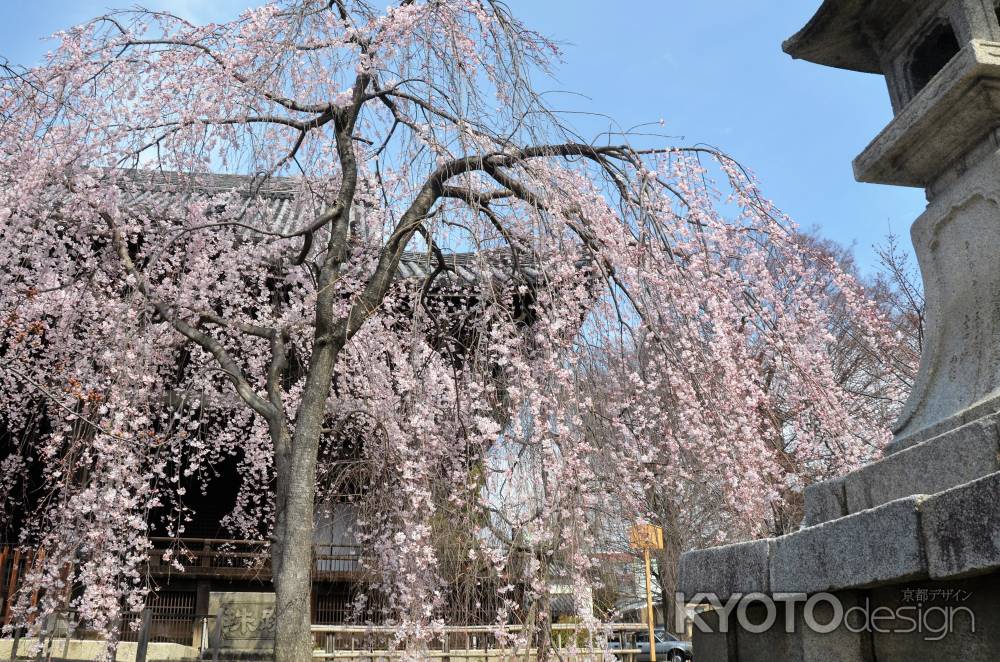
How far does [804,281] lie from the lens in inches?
258

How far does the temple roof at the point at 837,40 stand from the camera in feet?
12.3

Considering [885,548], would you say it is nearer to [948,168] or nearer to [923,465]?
[923,465]

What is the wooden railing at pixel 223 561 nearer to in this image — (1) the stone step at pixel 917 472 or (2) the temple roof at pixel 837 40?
(1) the stone step at pixel 917 472

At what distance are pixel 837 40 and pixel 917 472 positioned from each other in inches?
94.8

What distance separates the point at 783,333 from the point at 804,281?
3.97 feet

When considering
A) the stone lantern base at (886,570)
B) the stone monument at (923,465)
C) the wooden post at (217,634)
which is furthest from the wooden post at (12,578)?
the stone lantern base at (886,570)

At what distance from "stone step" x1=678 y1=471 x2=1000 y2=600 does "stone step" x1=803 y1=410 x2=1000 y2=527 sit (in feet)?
1.05

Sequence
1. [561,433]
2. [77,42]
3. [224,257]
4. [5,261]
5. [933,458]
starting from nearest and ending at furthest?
[933,458]
[561,433]
[77,42]
[5,261]
[224,257]

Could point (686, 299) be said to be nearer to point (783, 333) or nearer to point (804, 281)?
point (783, 333)

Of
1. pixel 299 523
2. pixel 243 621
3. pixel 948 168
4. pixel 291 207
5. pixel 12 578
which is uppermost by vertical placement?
pixel 291 207

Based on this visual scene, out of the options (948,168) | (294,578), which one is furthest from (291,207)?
(948,168)

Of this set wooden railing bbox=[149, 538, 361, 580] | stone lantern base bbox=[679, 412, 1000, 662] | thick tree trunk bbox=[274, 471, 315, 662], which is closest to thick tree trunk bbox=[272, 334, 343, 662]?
thick tree trunk bbox=[274, 471, 315, 662]

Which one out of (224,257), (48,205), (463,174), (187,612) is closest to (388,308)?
(224,257)

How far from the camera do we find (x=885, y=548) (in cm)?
236
